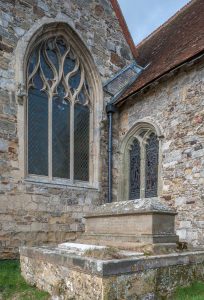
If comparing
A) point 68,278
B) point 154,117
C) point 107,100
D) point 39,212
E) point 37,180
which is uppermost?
point 107,100

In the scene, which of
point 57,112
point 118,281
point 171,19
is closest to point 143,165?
point 57,112

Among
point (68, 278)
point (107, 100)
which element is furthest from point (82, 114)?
point (68, 278)

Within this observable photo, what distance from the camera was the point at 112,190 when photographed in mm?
9078

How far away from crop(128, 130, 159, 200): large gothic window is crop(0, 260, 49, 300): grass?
3.89 meters

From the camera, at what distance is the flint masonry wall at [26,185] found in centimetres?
698

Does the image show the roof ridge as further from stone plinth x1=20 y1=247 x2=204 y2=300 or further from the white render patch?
the white render patch

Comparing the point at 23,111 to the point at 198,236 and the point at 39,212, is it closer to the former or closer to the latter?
the point at 39,212

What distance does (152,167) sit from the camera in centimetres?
851

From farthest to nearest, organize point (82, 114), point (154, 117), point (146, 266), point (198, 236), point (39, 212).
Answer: point (82, 114)
point (154, 117)
point (39, 212)
point (198, 236)
point (146, 266)

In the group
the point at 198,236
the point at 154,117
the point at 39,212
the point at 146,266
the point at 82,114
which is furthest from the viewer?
the point at 82,114

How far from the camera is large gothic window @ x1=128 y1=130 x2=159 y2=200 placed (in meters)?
8.44

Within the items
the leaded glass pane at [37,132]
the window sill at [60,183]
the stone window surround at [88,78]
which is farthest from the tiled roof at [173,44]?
the window sill at [60,183]

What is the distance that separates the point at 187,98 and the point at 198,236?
10.2 feet

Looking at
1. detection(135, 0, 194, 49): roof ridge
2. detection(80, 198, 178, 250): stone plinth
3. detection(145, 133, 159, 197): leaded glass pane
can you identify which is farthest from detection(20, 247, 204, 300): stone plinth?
detection(135, 0, 194, 49): roof ridge
